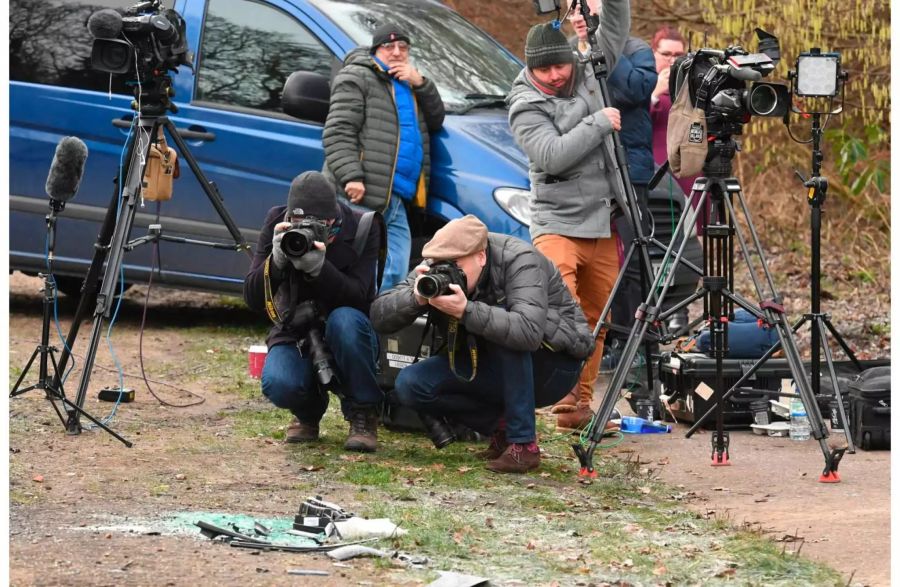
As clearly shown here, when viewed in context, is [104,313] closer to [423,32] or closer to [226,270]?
[226,270]

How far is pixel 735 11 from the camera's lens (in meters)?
10.5

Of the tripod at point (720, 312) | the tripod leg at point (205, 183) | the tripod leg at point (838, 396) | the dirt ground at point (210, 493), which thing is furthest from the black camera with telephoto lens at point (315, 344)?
the tripod leg at point (838, 396)

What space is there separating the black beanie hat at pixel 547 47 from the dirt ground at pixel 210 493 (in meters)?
1.77

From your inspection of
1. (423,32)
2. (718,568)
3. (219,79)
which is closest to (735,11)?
(423,32)

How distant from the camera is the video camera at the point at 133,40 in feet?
23.4

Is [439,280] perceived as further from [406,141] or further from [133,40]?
[406,141]

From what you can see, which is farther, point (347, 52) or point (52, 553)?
point (347, 52)

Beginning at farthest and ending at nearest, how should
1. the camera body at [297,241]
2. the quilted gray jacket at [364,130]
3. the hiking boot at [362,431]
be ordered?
the quilted gray jacket at [364,130] < the hiking boot at [362,431] < the camera body at [297,241]

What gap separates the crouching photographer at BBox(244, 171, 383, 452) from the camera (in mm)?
6789

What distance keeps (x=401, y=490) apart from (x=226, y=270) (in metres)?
3.56

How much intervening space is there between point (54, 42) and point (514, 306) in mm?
4459

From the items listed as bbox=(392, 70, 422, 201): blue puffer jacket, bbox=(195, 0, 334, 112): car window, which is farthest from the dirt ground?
bbox=(195, 0, 334, 112): car window

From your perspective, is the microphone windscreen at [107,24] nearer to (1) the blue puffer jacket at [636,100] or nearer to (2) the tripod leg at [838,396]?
(1) the blue puffer jacket at [636,100]

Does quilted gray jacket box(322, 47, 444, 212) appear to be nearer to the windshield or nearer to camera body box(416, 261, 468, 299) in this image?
the windshield
